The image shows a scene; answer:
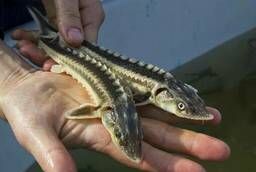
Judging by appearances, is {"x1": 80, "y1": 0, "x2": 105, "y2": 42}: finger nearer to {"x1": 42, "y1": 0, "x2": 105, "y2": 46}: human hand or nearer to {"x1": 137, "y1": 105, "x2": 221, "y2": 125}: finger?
{"x1": 42, "y1": 0, "x2": 105, "y2": 46}: human hand

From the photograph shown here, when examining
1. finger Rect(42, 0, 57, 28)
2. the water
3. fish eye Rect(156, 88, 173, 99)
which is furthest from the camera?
the water

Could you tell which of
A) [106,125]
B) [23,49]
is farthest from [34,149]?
[23,49]

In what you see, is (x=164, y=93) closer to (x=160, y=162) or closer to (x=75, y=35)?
(x=160, y=162)

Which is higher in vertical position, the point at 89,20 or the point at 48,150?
the point at 48,150

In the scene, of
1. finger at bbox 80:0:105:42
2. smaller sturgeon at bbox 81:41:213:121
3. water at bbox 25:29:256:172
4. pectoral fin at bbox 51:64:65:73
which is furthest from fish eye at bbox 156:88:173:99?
water at bbox 25:29:256:172

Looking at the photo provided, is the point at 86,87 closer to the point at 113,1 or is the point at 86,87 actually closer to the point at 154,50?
the point at 113,1

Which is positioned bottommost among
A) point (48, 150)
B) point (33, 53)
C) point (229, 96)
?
point (229, 96)

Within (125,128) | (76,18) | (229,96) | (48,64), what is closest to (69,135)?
(125,128)
